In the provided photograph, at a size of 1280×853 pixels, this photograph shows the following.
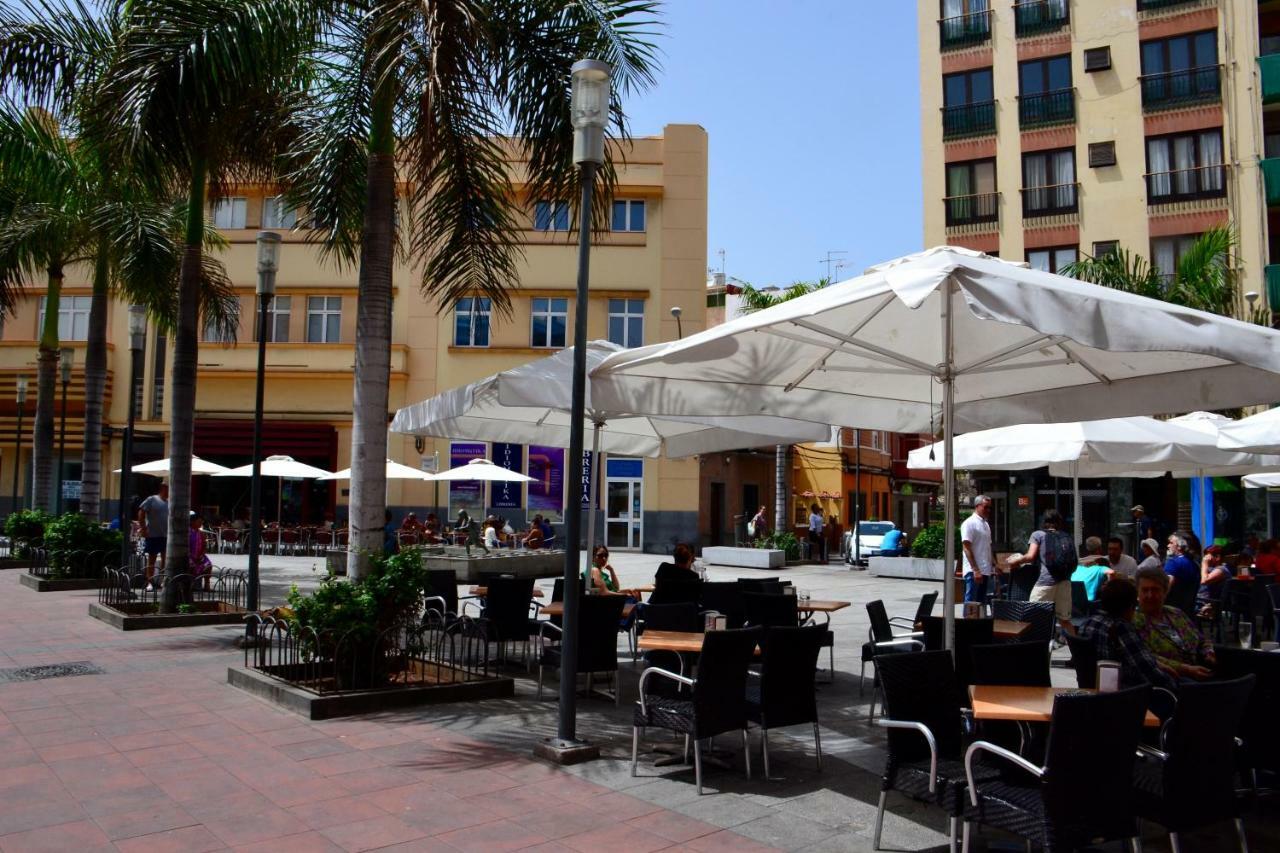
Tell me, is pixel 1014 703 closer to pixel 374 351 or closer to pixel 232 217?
pixel 374 351

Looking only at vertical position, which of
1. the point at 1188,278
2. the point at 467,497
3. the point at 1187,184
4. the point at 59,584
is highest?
the point at 1187,184

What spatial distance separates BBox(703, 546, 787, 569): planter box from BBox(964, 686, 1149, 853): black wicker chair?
22.4 m

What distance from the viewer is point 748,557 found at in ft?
88.5

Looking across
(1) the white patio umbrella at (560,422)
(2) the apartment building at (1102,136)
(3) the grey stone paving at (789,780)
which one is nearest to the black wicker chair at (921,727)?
(3) the grey stone paving at (789,780)

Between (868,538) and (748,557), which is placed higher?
(868,538)

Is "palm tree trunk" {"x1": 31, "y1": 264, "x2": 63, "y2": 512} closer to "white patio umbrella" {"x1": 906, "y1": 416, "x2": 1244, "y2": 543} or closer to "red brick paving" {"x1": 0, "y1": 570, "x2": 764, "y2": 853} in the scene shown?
"red brick paving" {"x1": 0, "y1": 570, "x2": 764, "y2": 853}

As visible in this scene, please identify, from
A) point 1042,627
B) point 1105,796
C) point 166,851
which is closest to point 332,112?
point 166,851

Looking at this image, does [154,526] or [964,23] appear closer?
[154,526]

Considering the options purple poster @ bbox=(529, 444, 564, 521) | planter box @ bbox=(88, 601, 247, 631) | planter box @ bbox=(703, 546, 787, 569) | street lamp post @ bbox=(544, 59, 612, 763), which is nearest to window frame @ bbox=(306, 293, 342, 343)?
purple poster @ bbox=(529, 444, 564, 521)

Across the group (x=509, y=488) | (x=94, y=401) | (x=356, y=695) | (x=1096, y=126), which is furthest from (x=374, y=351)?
(x=1096, y=126)

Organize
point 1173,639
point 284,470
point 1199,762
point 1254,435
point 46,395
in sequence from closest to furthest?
point 1199,762 < point 1173,639 < point 1254,435 < point 46,395 < point 284,470

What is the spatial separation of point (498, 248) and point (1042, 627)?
6465mm

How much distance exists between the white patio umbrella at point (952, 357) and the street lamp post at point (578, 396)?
0.38 metres

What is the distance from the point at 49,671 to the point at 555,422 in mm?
5785
